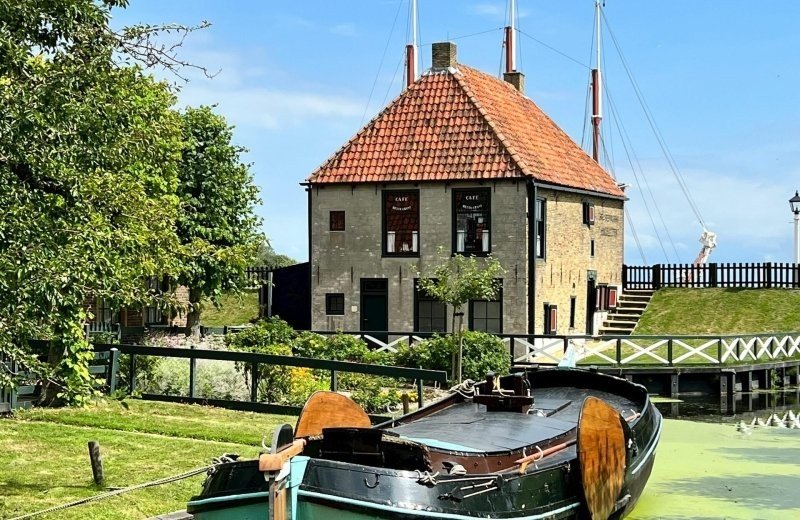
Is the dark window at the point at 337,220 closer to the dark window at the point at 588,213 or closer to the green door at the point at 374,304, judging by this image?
the green door at the point at 374,304

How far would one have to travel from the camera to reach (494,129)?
32.1 metres

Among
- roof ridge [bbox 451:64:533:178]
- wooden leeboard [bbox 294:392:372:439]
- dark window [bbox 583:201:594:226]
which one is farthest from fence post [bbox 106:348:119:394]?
dark window [bbox 583:201:594:226]

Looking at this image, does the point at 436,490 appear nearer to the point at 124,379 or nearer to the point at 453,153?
Result: the point at 124,379

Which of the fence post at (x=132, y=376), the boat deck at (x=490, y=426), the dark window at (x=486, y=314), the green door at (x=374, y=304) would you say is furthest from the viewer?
the green door at (x=374, y=304)

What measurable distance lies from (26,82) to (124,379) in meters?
12.1

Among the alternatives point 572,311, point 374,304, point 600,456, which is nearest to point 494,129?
point 374,304

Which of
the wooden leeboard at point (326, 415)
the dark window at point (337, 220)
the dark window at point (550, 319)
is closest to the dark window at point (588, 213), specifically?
the dark window at point (550, 319)

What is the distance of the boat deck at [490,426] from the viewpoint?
35.5 ft

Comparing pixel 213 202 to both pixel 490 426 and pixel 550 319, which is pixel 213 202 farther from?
pixel 490 426

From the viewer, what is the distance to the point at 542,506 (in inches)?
389

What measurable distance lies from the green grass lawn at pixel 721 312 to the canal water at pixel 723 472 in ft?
41.5

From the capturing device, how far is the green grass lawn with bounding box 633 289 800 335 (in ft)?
126

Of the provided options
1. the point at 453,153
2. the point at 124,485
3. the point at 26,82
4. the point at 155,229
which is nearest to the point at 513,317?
the point at 453,153

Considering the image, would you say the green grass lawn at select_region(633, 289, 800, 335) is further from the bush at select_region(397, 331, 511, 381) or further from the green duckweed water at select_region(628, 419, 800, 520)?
the green duckweed water at select_region(628, 419, 800, 520)
